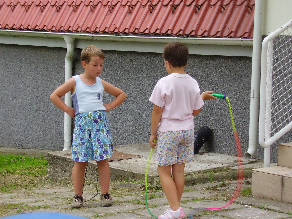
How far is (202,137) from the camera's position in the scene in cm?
731

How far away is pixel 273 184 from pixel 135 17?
4.07m

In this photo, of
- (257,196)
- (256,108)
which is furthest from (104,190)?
(256,108)

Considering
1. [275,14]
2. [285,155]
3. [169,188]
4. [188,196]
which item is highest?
[275,14]

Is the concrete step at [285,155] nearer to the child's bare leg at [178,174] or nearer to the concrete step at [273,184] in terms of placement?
the concrete step at [273,184]

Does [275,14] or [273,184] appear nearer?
[273,184]

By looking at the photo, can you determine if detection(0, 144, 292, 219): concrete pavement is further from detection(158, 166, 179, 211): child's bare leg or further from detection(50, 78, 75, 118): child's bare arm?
detection(50, 78, 75, 118): child's bare arm

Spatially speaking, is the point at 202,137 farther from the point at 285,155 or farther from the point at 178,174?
the point at 178,174

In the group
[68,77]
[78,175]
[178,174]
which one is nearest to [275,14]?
[178,174]

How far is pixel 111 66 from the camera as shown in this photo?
29.3 ft

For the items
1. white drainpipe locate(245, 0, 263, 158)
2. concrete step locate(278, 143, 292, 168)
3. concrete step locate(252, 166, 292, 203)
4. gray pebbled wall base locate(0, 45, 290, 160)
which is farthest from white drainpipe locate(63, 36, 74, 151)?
concrete step locate(252, 166, 292, 203)

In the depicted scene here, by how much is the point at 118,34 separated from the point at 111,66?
0.67 meters

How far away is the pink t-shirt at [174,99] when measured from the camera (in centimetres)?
442

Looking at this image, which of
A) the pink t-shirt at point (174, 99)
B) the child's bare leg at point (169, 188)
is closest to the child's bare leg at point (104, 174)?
the child's bare leg at point (169, 188)

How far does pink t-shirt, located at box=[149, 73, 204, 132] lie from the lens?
4.42m
